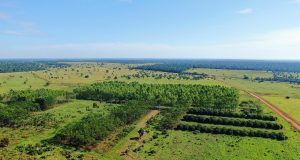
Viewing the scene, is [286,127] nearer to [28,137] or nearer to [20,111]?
[28,137]

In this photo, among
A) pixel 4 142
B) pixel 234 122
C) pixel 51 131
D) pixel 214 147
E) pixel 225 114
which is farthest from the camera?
pixel 225 114

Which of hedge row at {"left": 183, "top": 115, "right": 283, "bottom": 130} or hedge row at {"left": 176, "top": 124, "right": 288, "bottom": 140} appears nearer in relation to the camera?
hedge row at {"left": 176, "top": 124, "right": 288, "bottom": 140}

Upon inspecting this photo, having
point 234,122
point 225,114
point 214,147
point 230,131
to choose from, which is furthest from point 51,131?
point 225,114

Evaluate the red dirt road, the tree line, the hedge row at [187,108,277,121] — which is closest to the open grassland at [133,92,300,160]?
the red dirt road

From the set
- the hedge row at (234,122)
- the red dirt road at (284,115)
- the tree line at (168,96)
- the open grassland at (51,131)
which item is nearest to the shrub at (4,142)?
the open grassland at (51,131)

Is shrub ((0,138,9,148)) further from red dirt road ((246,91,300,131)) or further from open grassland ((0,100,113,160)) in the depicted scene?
red dirt road ((246,91,300,131))

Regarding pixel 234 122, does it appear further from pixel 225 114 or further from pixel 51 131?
pixel 51 131

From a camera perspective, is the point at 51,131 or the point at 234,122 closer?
the point at 51,131

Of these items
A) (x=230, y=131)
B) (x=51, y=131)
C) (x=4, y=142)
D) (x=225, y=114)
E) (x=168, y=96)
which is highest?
(x=168, y=96)

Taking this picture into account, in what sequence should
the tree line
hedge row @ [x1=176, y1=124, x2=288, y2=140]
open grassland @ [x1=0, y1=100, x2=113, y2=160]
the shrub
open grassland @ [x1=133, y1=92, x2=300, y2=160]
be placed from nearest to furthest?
open grassland @ [x1=0, y1=100, x2=113, y2=160] → open grassland @ [x1=133, y1=92, x2=300, y2=160] → the shrub → hedge row @ [x1=176, y1=124, x2=288, y2=140] → the tree line

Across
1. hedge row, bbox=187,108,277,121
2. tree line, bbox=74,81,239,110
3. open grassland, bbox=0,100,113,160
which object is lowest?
open grassland, bbox=0,100,113,160

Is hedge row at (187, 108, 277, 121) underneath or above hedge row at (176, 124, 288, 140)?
above

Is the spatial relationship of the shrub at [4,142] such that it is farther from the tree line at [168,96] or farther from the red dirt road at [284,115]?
the red dirt road at [284,115]
